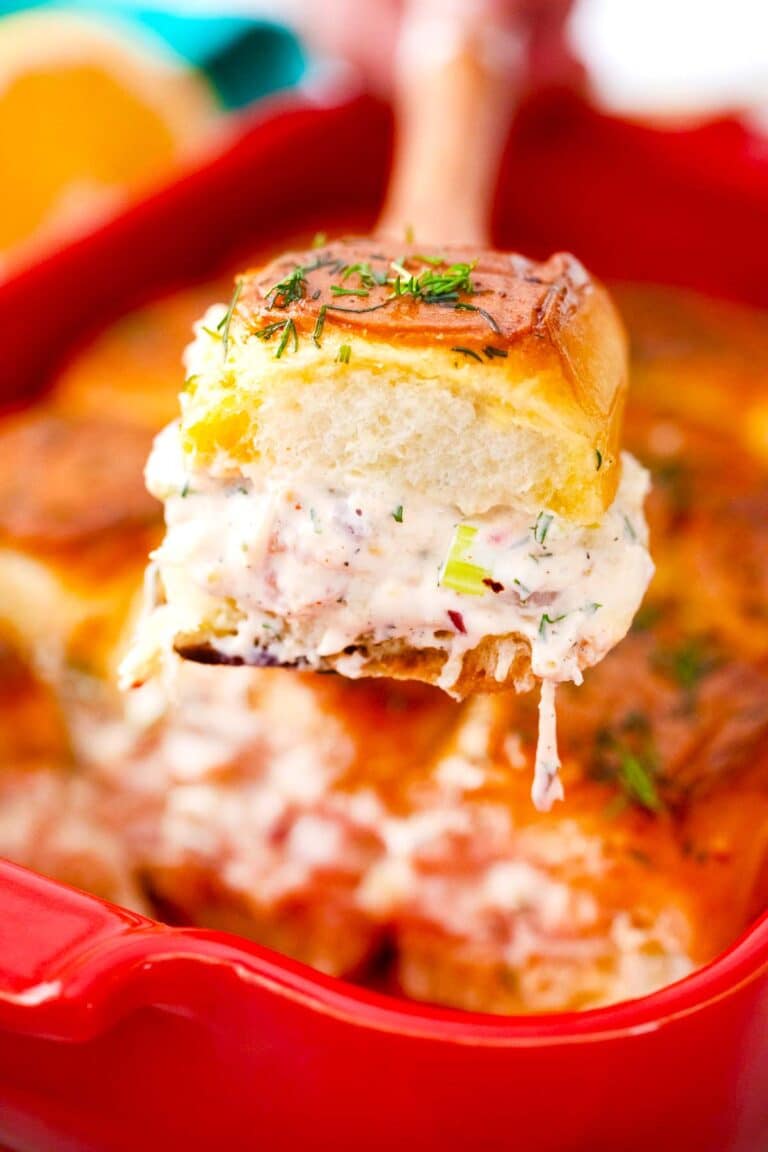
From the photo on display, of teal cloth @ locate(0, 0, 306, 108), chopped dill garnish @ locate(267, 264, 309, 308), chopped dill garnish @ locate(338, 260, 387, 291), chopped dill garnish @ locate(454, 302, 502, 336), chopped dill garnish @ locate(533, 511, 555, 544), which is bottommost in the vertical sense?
chopped dill garnish @ locate(533, 511, 555, 544)

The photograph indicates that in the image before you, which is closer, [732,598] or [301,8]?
[732,598]

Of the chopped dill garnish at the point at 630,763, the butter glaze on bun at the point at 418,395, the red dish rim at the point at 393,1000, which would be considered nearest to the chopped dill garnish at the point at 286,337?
the butter glaze on bun at the point at 418,395

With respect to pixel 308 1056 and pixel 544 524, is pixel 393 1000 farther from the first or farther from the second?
pixel 544 524

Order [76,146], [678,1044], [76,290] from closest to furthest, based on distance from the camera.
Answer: [678,1044], [76,290], [76,146]

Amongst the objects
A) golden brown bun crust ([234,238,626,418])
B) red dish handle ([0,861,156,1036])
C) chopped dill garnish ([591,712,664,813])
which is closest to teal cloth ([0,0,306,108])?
golden brown bun crust ([234,238,626,418])

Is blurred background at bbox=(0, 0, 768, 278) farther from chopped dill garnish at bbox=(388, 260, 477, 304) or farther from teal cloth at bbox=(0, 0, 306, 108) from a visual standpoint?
chopped dill garnish at bbox=(388, 260, 477, 304)

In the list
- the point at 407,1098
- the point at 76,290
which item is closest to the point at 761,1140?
the point at 407,1098

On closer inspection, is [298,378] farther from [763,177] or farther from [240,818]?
[763,177]

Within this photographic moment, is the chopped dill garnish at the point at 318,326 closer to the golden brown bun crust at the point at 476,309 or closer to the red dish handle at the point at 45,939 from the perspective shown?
the golden brown bun crust at the point at 476,309
